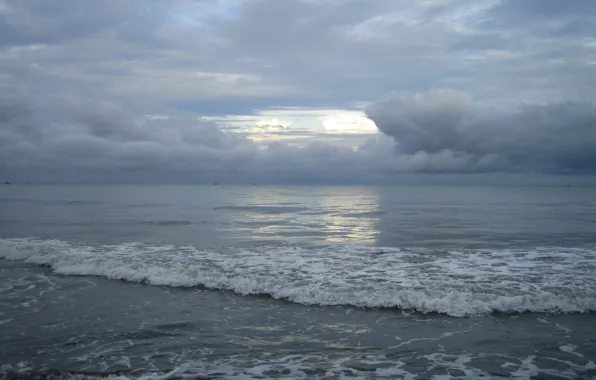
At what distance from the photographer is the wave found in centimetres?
1438

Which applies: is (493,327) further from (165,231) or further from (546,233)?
(165,231)

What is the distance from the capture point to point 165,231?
3522 cm

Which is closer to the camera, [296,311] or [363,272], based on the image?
[296,311]

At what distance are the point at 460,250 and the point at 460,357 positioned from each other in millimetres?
16719

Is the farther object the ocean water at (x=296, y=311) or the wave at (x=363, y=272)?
the wave at (x=363, y=272)

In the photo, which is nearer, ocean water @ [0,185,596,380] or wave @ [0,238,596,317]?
ocean water @ [0,185,596,380]

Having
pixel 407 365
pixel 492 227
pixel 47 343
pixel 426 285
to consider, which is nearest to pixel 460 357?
pixel 407 365

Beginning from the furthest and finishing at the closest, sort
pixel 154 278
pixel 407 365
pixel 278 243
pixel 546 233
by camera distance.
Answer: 1. pixel 546 233
2. pixel 278 243
3. pixel 154 278
4. pixel 407 365

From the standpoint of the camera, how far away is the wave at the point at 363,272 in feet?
47.2

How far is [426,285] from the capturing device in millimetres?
16641

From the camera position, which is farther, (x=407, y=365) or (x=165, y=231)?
(x=165, y=231)

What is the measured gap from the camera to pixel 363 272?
1917 centimetres

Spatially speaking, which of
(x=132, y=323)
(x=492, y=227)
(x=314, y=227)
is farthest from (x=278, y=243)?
(x=492, y=227)

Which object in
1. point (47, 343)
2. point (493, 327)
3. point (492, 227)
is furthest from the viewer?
point (492, 227)
